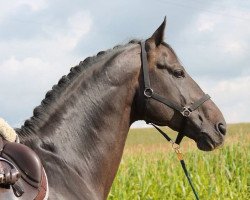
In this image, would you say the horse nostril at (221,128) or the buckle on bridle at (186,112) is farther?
the horse nostril at (221,128)

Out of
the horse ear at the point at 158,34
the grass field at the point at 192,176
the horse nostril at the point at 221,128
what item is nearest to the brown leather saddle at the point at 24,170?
the horse ear at the point at 158,34

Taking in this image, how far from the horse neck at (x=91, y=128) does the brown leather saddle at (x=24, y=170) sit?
0.30m

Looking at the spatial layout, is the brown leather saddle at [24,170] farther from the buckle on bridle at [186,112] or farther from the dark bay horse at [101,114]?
the buckle on bridle at [186,112]

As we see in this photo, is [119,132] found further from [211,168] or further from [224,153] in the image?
[224,153]

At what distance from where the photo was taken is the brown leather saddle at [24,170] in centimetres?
394

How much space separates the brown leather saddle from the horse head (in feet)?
4.11

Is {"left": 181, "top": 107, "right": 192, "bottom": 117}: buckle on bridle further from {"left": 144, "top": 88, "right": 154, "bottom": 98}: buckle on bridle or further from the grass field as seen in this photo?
the grass field

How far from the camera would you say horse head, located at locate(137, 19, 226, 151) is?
499 centimetres

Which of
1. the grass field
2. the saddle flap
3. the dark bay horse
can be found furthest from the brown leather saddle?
the grass field

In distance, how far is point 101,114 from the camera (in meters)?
4.77

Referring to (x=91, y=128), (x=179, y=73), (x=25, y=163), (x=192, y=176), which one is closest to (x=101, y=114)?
(x=91, y=128)

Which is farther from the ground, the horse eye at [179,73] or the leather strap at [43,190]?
the horse eye at [179,73]

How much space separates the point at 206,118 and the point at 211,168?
785cm

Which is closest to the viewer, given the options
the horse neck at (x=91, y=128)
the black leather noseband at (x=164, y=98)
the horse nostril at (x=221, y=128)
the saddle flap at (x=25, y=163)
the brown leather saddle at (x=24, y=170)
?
the brown leather saddle at (x=24, y=170)
